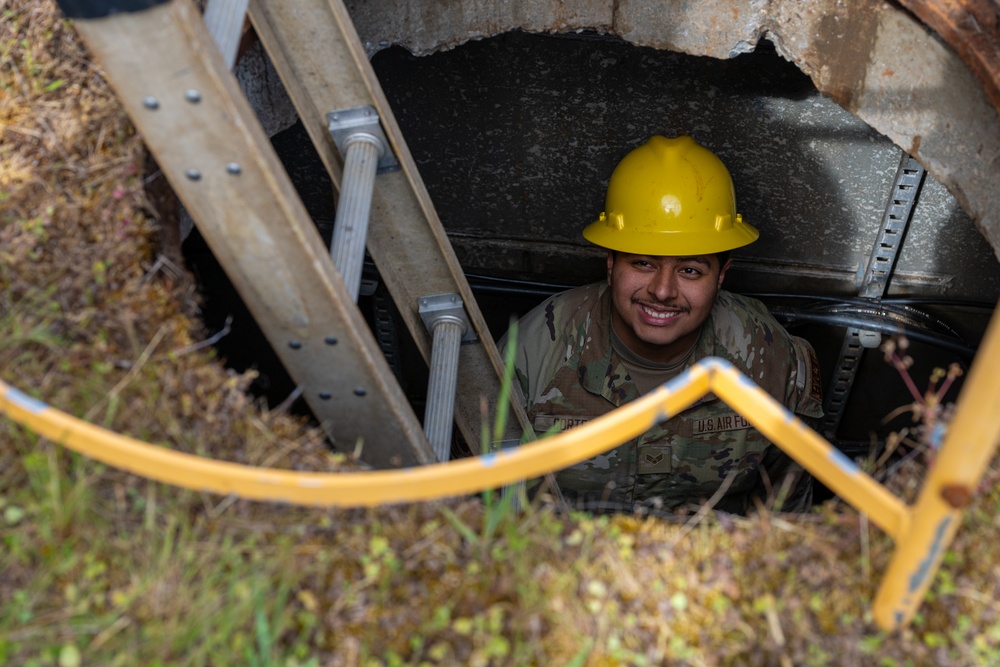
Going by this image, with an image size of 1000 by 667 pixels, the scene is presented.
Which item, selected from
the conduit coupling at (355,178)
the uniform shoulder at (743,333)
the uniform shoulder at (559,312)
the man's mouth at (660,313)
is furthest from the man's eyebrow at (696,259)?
the conduit coupling at (355,178)

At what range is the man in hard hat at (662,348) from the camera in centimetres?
384

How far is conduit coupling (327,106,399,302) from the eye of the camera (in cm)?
241

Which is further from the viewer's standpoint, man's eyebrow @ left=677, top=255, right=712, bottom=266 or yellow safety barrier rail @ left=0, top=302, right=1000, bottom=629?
man's eyebrow @ left=677, top=255, right=712, bottom=266

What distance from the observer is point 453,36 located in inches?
138

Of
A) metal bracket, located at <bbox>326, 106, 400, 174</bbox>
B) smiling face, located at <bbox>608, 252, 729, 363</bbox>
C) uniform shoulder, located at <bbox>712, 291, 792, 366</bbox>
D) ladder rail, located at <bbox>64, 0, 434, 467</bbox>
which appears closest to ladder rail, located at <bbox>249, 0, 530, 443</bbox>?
metal bracket, located at <bbox>326, 106, 400, 174</bbox>

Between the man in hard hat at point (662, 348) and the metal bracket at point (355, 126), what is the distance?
153 cm

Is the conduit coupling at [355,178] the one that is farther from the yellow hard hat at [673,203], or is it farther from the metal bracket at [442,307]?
the yellow hard hat at [673,203]

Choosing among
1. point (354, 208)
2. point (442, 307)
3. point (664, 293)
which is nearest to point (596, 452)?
point (354, 208)

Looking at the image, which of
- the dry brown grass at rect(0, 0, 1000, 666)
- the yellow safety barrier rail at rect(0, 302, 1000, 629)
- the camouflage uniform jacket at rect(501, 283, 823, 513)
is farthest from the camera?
the camouflage uniform jacket at rect(501, 283, 823, 513)

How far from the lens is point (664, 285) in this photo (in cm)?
386

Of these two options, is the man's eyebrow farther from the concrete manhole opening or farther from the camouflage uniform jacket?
the concrete manhole opening

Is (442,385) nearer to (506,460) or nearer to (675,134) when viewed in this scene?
(506,460)

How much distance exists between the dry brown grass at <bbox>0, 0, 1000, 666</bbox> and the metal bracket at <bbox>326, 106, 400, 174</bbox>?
961 mm

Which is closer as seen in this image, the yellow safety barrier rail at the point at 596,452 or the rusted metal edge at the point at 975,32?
the yellow safety barrier rail at the point at 596,452
